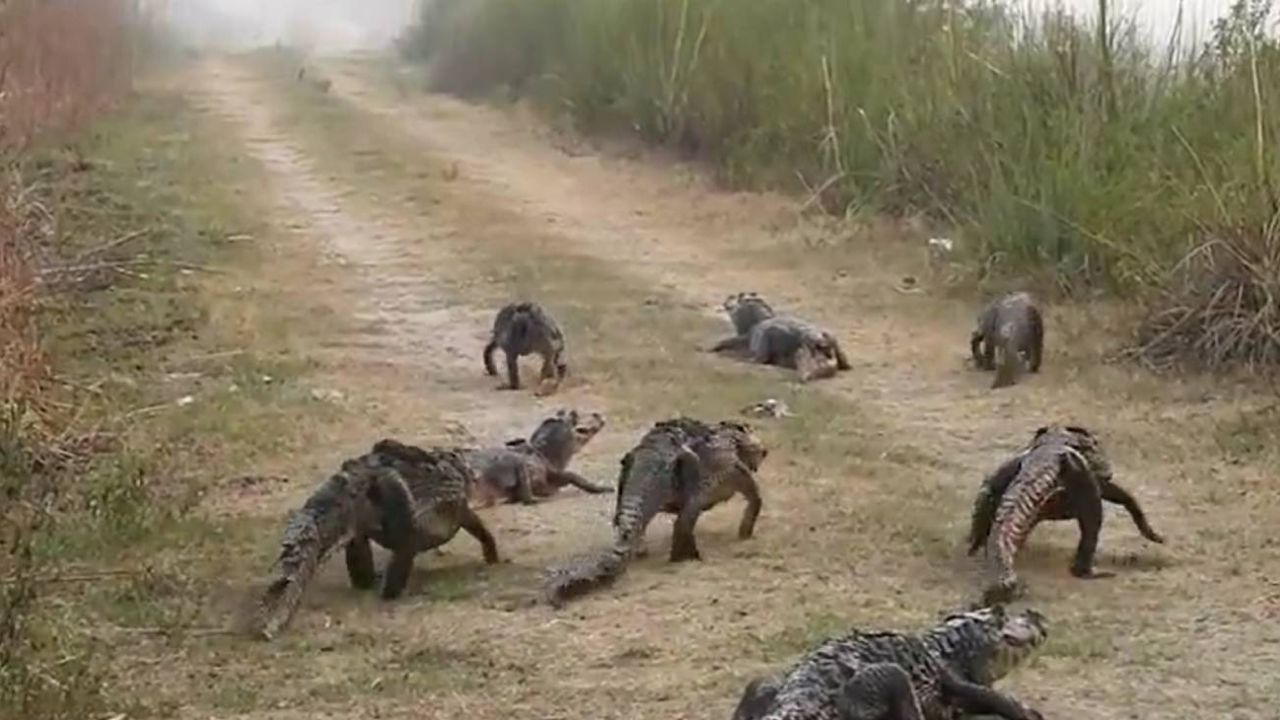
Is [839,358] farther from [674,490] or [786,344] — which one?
[674,490]

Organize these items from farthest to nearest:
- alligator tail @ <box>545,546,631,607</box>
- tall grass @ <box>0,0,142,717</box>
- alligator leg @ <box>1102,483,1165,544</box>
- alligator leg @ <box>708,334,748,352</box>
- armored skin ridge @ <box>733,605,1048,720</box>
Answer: alligator leg @ <box>708,334,748,352</box> → alligator leg @ <box>1102,483,1165,544</box> → alligator tail @ <box>545,546,631,607</box> → tall grass @ <box>0,0,142,717</box> → armored skin ridge @ <box>733,605,1048,720</box>

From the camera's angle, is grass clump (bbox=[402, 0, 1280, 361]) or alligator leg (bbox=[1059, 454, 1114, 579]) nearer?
alligator leg (bbox=[1059, 454, 1114, 579])

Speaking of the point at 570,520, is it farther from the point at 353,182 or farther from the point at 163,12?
the point at 163,12

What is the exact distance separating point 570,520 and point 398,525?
→ 2.85 feet

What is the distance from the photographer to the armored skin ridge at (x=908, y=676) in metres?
3.63

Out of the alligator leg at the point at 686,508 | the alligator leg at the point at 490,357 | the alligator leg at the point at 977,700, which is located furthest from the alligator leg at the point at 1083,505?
the alligator leg at the point at 490,357

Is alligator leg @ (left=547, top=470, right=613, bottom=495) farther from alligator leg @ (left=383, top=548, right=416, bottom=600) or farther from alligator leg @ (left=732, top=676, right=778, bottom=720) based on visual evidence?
alligator leg @ (left=732, top=676, right=778, bottom=720)

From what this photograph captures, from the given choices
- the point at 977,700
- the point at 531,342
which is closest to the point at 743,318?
the point at 531,342

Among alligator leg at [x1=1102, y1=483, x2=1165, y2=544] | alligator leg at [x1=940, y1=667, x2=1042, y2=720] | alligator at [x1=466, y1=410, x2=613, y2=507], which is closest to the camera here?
alligator leg at [x1=940, y1=667, x2=1042, y2=720]

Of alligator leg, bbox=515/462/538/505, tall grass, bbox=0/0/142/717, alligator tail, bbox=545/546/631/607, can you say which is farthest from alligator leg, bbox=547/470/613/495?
tall grass, bbox=0/0/142/717

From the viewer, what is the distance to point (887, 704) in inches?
144

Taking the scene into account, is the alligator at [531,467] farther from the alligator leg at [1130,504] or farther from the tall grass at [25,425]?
the alligator leg at [1130,504]

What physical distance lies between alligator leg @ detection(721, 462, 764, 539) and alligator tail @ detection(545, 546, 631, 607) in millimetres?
485

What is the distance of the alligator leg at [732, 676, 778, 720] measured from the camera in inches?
145
